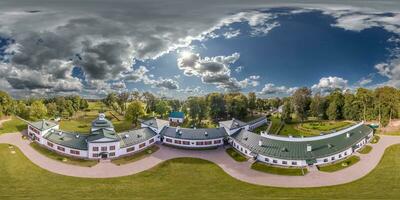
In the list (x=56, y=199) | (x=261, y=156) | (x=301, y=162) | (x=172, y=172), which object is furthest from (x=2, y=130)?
(x=301, y=162)

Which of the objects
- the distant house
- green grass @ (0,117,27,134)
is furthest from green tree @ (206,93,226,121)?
green grass @ (0,117,27,134)

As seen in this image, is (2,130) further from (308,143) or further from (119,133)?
(308,143)

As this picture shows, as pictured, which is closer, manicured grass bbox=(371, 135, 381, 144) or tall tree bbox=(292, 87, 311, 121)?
tall tree bbox=(292, 87, 311, 121)

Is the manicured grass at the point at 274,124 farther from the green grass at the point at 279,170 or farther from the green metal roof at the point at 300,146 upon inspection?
the green grass at the point at 279,170

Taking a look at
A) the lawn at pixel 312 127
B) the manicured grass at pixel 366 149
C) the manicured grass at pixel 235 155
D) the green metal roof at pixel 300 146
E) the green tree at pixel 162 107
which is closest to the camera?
the green metal roof at pixel 300 146

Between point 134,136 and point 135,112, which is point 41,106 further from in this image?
point 135,112

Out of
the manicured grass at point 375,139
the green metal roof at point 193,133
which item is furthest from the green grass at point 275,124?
the manicured grass at point 375,139

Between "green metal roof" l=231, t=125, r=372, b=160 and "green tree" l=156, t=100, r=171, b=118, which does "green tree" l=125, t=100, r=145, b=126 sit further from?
"green metal roof" l=231, t=125, r=372, b=160
